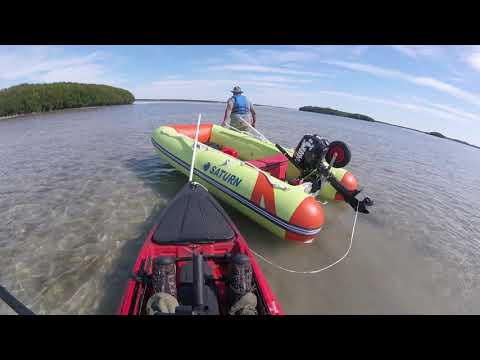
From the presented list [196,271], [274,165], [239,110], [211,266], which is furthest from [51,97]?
[196,271]

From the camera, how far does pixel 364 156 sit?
1345 centimetres

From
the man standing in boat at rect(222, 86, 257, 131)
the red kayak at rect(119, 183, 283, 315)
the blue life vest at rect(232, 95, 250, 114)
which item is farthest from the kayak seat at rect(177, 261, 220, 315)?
the blue life vest at rect(232, 95, 250, 114)

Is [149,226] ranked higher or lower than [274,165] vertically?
lower

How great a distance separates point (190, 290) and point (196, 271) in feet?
1.72

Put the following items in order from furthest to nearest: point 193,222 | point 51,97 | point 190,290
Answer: point 51,97, point 193,222, point 190,290

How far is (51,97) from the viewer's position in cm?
2378

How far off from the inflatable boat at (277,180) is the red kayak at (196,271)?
108cm

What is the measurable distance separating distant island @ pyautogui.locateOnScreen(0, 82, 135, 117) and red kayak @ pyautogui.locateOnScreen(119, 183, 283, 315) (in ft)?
80.3

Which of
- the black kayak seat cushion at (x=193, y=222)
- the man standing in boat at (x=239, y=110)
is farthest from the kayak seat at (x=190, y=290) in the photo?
the man standing in boat at (x=239, y=110)

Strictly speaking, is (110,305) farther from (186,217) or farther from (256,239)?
(256,239)

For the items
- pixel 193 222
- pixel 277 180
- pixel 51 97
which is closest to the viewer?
pixel 193 222

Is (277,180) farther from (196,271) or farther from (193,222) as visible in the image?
(196,271)

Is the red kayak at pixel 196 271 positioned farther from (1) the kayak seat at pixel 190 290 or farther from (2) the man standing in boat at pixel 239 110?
(2) the man standing in boat at pixel 239 110
